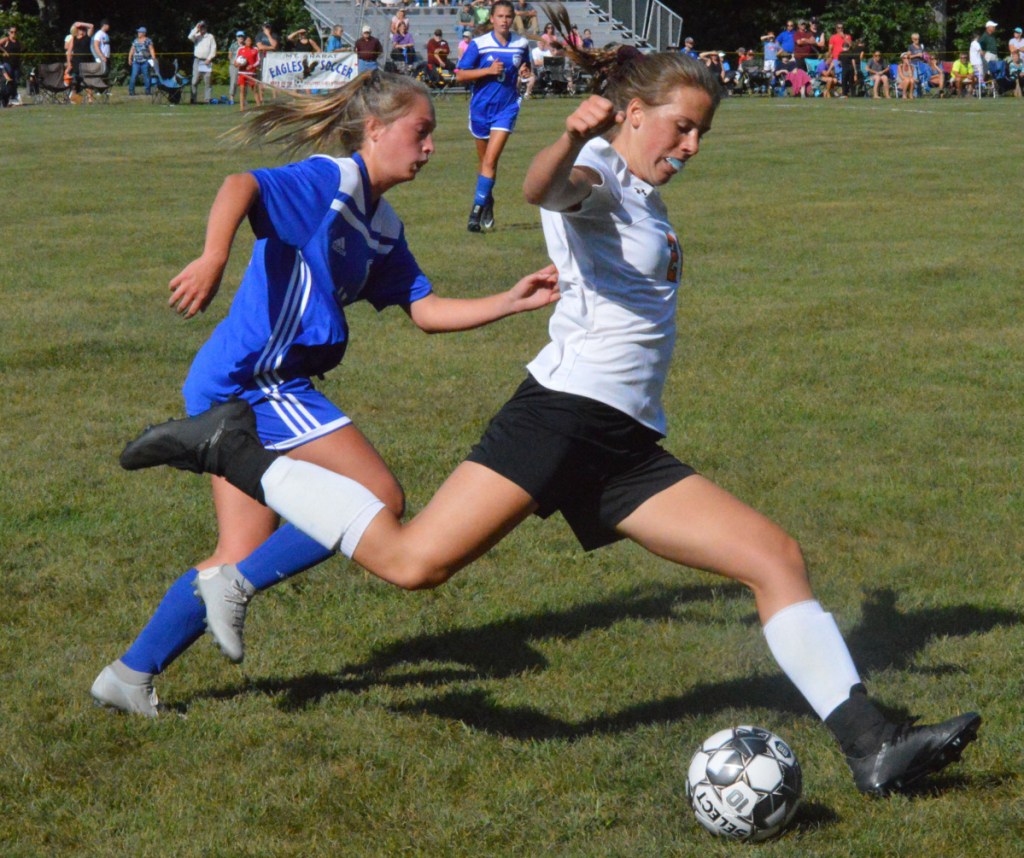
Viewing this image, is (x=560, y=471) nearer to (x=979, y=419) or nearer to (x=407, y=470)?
(x=407, y=470)

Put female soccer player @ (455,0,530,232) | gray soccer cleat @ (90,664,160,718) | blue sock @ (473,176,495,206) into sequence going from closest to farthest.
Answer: gray soccer cleat @ (90,664,160,718) < blue sock @ (473,176,495,206) < female soccer player @ (455,0,530,232)

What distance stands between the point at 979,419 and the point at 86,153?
17.4 metres

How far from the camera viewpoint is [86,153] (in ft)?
70.9

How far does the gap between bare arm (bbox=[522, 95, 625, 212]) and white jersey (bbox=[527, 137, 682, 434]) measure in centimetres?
11

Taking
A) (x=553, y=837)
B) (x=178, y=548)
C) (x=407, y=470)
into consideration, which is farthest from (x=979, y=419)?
(x=553, y=837)

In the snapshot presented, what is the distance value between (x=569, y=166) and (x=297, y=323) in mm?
1109

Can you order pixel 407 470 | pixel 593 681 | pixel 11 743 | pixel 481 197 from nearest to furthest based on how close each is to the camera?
pixel 11 743, pixel 593 681, pixel 407 470, pixel 481 197

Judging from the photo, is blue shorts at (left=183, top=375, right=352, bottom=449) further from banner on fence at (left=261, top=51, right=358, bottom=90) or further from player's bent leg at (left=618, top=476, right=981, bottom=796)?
banner on fence at (left=261, top=51, right=358, bottom=90)

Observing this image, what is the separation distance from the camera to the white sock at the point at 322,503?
12.1ft

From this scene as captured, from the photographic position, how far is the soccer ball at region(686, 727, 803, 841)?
11.3ft

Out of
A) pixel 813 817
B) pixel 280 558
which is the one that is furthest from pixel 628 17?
pixel 813 817

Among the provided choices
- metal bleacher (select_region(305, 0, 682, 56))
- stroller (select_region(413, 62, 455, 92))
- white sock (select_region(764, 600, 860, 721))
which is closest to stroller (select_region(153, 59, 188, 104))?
metal bleacher (select_region(305, 0, 682, 56))

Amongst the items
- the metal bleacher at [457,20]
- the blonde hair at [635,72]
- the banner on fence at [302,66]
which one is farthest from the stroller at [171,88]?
the blonde hair at [635,72]

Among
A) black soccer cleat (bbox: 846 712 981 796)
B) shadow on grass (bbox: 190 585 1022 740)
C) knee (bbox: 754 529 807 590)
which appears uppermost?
knee (bbox: 754 529 807 590)
